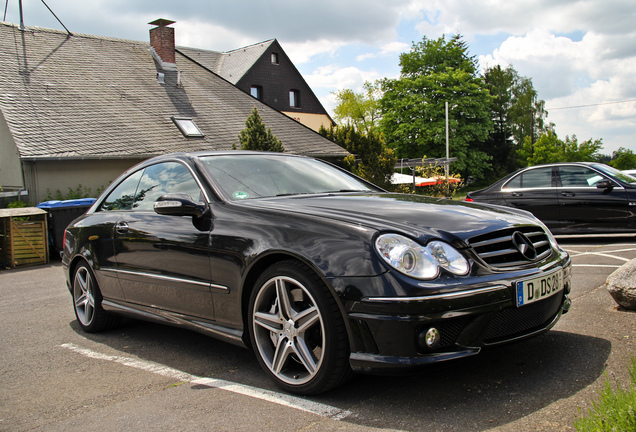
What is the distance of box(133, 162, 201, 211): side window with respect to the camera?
427 centimetres

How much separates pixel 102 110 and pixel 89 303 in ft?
52.6

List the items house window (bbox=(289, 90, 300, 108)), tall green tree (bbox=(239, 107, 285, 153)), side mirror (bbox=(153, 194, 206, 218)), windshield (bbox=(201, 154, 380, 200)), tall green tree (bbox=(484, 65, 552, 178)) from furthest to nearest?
tall green tree (bbox=(484, 65, 552, 178)) → house window (bbox=(289, 90, 300, 108)) → tall green tree (bbox=(239, 107, 285, 153)) → windshield (bbox=(201, 154, 380, 200)) → side mirror (bbox=(153, 194, 206, 218))

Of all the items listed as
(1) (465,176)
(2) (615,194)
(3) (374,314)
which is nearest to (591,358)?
(3) (374,314)

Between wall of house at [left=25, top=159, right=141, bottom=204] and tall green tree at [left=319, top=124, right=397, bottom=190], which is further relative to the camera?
tall green tree at [left=319, top=124, right=397, bottom=190]

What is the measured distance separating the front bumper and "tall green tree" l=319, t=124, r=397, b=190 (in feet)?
68.8

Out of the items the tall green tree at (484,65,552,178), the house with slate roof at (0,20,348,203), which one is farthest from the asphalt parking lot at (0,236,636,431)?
the tall green tree at (484,65,552,178)

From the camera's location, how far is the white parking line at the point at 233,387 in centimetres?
306

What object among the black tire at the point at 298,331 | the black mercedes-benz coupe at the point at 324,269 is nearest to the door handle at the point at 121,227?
the black mercedes-benz coupe at the point at 324,269

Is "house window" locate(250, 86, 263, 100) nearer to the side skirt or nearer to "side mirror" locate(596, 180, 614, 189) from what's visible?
"side mirror" locate(596, 180, 614, 189)

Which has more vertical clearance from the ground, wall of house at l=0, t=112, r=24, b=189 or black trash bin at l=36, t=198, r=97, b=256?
wall of house at l=0, t=112, r=24, b=189

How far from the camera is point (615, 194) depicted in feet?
32.6

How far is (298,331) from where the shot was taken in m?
3.27

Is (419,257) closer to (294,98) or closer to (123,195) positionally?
(123,195)

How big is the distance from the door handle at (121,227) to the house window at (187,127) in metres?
16.5
